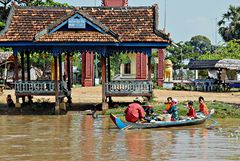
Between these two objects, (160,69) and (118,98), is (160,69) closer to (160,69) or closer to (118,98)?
(160,69)

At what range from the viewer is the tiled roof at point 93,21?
28219 mm

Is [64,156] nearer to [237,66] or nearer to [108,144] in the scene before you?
[108,144]

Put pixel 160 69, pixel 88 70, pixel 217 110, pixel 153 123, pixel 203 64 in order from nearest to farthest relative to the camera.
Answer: pixel 153 123 → pixel 217 110 → pixel 203 64 → pixel 88 70 → pixel 160 69

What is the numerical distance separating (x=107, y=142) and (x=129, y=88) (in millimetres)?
10179

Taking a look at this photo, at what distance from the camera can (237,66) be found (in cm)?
4653

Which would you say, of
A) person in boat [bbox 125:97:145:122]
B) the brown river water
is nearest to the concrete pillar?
the brown river water

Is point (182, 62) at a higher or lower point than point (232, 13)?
lower

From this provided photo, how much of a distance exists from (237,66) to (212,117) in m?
20.5

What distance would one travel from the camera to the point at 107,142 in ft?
62.4

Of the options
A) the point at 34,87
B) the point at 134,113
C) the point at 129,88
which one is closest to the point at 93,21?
the point at 129,88

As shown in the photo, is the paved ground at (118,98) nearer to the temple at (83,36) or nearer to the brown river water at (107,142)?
the temple at (83,36)

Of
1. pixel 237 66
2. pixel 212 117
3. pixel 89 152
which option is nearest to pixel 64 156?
pixel 89 152

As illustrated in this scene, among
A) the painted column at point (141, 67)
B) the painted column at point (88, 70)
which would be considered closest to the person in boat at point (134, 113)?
the painted column at point (141, 67)

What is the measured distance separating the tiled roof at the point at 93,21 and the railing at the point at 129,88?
2063 millimetres
